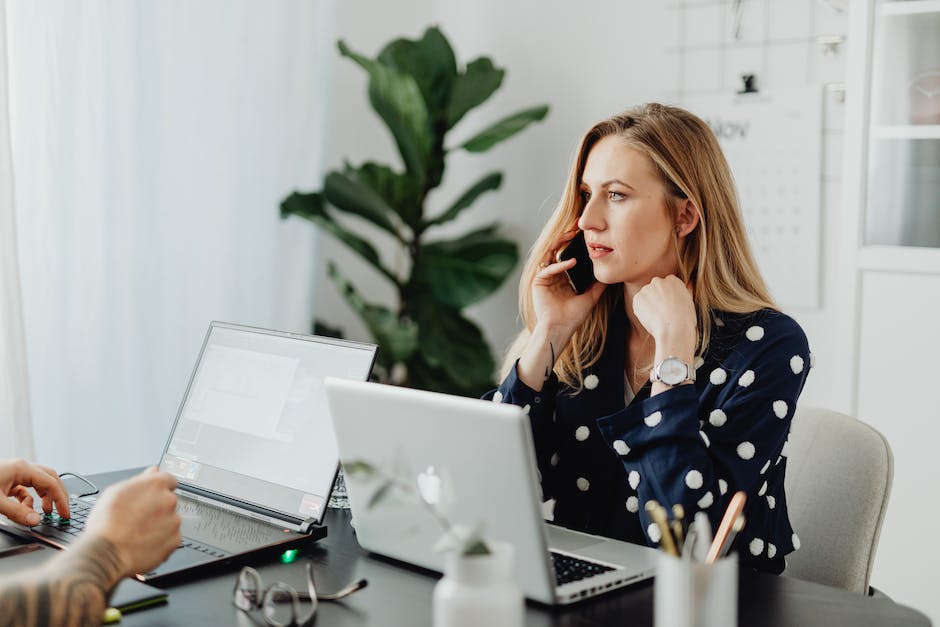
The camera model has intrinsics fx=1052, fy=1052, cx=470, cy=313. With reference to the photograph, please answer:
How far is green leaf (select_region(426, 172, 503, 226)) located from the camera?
3191 mm

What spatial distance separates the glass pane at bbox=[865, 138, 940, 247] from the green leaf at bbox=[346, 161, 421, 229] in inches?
51.4

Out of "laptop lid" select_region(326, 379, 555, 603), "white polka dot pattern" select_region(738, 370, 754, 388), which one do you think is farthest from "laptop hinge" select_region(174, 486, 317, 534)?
"white polka dot pattern" select_region(738, 370, 754, 388)

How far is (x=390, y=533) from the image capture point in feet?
4.25

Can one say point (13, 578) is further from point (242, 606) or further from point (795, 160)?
point (795, 160)

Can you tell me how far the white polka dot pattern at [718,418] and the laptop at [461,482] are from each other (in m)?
0.25

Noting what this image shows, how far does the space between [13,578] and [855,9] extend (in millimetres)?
2183

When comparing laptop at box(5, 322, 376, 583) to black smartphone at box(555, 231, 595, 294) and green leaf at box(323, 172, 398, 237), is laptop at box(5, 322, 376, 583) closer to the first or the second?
black smartphone at box(555, 231, 595, 294)

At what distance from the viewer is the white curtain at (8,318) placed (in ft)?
7.66

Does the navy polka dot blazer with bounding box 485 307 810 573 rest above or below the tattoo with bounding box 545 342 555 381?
below

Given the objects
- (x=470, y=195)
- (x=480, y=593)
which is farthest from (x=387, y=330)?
(x=480, y=593)

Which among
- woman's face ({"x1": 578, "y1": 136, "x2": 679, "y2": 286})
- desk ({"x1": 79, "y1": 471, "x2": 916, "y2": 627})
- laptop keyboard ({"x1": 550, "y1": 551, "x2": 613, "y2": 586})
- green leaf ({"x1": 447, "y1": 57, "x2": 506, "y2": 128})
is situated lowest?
desk ({"x1": 79, "y1": 471, "x2": 916, "y2": 627})

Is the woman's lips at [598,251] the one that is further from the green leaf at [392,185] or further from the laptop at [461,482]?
the green leaf at [392,185]

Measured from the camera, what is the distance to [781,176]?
9.51ft

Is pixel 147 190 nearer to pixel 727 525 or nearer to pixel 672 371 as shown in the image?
pixel 672 371
